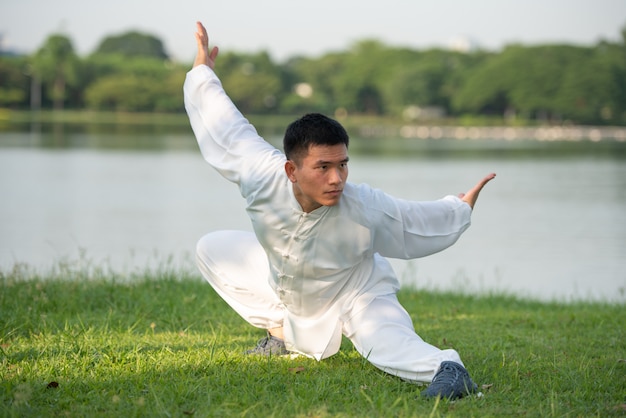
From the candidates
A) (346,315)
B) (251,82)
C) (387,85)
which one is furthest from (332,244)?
(387,85)

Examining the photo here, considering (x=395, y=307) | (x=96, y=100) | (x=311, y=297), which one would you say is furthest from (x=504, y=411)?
(x=96, y=100)

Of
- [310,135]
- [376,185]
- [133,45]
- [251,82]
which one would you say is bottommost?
[251,82]

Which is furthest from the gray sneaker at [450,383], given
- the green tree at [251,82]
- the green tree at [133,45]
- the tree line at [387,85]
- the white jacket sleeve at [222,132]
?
the green tree at [133,45]

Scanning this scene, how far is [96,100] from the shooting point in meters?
84.8

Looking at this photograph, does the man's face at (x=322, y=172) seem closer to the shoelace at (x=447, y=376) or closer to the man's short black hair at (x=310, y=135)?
the man's short black hair at (x=310, y=135)

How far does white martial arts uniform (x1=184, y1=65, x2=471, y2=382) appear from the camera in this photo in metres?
3.25

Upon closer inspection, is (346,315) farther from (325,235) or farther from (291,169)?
(291,169)

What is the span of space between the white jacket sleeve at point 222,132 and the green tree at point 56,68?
8537 cm

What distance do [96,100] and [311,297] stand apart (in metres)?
85.1

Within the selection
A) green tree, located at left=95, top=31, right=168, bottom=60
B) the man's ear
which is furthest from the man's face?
green tree, located at left=95, top=31, right=168, bottom=60

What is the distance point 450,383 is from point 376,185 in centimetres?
1751

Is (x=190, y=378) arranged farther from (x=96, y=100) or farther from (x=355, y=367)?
(x=96, y=100)

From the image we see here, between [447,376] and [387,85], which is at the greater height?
[447,376]

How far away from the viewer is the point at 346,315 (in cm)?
343
